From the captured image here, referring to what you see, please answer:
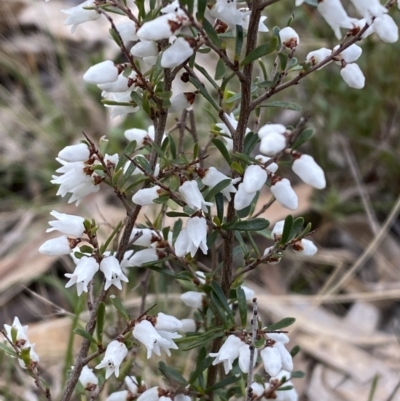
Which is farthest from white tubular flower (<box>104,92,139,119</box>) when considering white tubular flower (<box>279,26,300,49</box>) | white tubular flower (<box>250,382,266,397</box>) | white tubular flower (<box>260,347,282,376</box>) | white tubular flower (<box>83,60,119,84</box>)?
white tubular flower (<box>250,382,266,397</box>)

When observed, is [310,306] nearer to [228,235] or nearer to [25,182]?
[228,235]

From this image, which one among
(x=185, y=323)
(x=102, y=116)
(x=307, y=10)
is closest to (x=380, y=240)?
(x=307, y=10)

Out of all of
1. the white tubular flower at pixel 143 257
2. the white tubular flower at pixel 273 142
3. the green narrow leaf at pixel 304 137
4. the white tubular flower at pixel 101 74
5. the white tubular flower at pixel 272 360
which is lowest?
the white tubular flower at pixel 272 360

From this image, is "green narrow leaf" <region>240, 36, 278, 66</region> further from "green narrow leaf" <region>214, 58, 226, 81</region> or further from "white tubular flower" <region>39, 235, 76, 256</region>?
"white tubular flower" <region>39, 235, 76, 256</region>

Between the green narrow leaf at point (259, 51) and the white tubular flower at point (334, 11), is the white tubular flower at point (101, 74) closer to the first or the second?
the green narrow leaf at point (259, 51)

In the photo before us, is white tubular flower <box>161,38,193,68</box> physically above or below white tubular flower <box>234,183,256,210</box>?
above

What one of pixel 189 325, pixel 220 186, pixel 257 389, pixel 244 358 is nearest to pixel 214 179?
pixel 220 186

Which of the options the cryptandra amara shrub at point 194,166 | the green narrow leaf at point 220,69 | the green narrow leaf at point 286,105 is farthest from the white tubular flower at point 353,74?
the green narrow leaf at point 220,69
